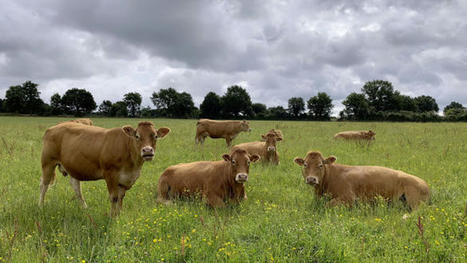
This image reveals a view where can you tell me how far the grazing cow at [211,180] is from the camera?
6.55 m

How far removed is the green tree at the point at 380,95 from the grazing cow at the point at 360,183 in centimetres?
10956

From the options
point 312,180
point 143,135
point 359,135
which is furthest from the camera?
point 359,135

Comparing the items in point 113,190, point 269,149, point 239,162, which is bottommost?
point 113,190

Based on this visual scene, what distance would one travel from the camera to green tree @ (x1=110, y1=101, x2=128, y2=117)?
11238 centimetres

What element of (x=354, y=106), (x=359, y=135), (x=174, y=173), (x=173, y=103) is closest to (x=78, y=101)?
(x=173, y=103)

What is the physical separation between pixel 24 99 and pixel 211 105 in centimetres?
5965

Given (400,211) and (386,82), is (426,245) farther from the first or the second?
(386,82)

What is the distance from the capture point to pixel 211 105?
103 meters

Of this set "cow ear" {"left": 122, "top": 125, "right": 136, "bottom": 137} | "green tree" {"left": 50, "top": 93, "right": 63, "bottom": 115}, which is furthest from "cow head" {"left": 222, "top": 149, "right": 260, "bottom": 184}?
"green tree" {"left": 50, "top": 93, "right": 63, "bottom": 115}

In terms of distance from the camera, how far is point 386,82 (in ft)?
363

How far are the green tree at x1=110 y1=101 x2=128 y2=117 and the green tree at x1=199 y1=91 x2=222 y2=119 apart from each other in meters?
32.1

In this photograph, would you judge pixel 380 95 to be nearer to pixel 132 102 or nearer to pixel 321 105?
pixel 321 105

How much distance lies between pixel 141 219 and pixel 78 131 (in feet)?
9.52

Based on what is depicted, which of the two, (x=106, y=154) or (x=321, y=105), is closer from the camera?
(x=106, y=154)
